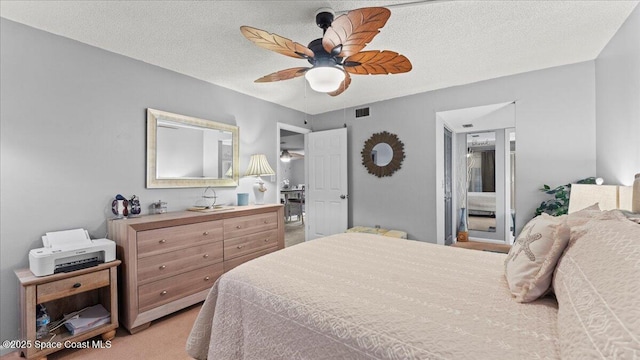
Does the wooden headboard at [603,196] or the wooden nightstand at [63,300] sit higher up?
the wooden headboard at [603,196]

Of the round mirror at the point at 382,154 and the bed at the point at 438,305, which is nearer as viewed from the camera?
the bed at the point at 438,305

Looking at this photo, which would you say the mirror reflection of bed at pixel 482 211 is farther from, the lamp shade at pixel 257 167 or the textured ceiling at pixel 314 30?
the lamp shade at pixel 257 167

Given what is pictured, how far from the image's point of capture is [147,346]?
6.69 feet

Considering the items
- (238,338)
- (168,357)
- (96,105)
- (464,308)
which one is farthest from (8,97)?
(464,308)

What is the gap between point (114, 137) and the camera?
2510 mm

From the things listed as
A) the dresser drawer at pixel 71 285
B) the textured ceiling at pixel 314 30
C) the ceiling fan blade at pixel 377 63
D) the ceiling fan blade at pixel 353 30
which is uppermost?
the textured ceiling at pixel 314 30

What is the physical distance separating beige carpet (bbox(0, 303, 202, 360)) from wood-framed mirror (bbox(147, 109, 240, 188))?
4.43 feet

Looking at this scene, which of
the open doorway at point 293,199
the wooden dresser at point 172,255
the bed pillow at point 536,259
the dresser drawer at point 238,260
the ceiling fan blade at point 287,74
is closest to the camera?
the bed pillow at point 536,259

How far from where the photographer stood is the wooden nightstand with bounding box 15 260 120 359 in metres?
1.77

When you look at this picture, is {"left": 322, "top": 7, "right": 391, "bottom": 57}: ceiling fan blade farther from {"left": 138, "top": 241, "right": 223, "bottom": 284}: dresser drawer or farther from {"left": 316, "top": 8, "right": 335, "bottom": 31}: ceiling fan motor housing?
{"left": 138, "top": 241, "right": 223, "bottom": 284}: dresser drawer

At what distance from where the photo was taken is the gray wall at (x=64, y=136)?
6.52 ft

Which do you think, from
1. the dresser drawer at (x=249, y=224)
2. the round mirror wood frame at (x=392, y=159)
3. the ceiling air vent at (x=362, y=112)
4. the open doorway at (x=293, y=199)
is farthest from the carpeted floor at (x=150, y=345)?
the ceiling air vent at (x=362, y=112)

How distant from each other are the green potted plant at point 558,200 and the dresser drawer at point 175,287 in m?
3.60

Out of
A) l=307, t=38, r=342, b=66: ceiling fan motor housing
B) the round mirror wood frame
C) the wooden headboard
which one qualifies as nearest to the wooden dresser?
l=307, t=38, r=342, b=66: ceiling fan motor housing
